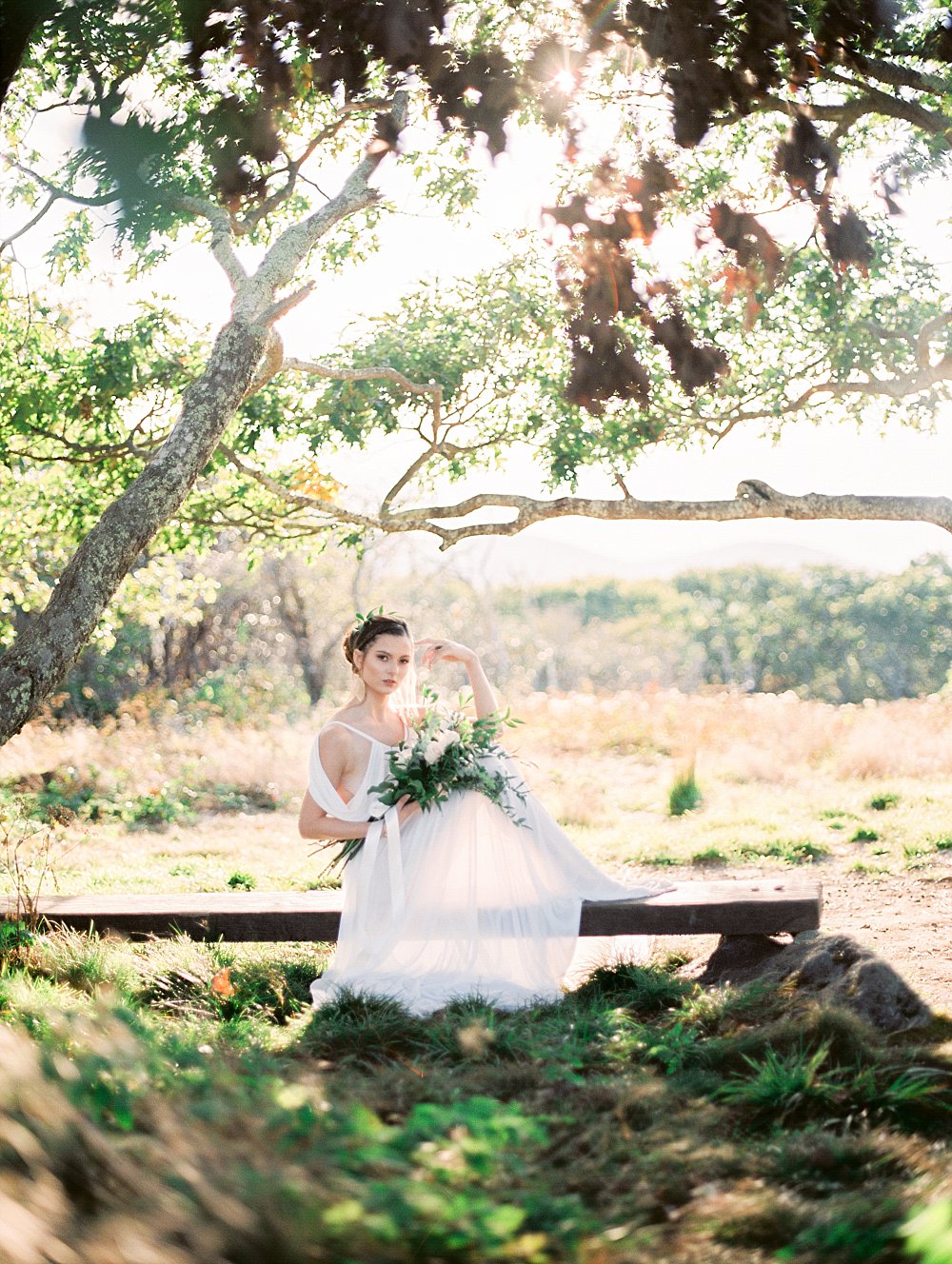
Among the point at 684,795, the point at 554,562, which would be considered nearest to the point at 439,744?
the point at 684,795

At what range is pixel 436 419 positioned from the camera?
748 cm

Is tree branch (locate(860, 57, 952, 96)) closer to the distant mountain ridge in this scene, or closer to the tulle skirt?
the tulle skirt

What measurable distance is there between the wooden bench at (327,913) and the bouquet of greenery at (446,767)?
0.48 meters

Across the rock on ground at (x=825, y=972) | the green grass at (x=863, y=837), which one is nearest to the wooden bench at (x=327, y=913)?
the rock on ground at (x=825, y=972)

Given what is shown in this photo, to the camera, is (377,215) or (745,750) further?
(745,750)

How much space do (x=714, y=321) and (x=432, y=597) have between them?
68.0 feet

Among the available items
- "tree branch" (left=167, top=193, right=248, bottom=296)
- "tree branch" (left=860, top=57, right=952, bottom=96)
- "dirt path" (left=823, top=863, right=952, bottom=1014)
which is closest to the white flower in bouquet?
"dirt path" (left=823, top=863, right=952, bottom=1014)

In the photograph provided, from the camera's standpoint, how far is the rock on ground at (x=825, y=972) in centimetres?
426

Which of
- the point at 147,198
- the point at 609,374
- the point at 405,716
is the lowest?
the point at 405,716

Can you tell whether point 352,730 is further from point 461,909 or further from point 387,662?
point 461,909

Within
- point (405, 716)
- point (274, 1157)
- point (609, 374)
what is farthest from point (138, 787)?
point (274, 1157)

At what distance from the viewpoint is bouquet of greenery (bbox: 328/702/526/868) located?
15.9 ft

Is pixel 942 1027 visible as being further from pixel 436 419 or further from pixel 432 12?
pixel 436 419

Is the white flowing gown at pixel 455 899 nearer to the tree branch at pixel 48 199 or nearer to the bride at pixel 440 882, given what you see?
the bride at pixel 440 882
